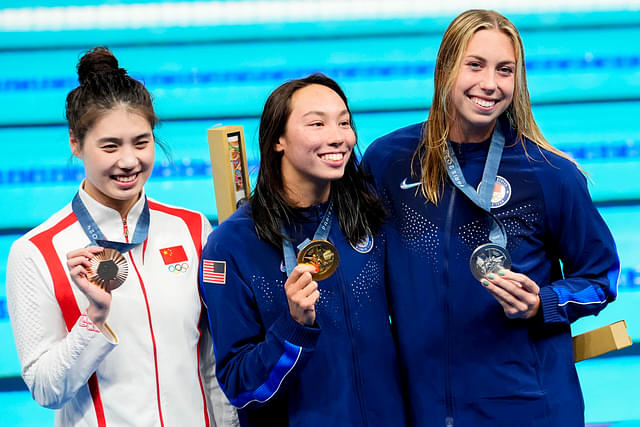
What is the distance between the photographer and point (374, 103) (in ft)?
11.5

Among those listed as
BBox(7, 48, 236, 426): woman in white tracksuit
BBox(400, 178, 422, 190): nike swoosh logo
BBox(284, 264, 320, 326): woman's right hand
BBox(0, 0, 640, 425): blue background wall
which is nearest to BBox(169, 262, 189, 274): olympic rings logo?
BBox(7, 48, 236, 426): woman in white tracksuit

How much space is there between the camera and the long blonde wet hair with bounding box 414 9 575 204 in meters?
1.96

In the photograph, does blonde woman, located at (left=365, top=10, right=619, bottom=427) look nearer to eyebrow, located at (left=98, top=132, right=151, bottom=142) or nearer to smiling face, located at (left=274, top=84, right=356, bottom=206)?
smiling face, located at (left=274, top=84, right=356, bottom=206)

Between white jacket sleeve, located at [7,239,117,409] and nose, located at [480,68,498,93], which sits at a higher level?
nose, located at [480,68,498,93]

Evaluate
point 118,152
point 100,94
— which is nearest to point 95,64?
point 100,94

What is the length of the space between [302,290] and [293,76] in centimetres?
200

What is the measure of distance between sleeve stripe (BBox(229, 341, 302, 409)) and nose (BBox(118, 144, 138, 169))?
51cm

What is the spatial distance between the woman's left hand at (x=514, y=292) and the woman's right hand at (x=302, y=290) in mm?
391

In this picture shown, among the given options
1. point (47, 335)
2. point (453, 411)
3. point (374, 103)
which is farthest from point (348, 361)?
point (374, 103)

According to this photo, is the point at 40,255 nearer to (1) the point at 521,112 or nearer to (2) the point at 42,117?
(1) the point at 521,112

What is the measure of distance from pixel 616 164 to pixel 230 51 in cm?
170

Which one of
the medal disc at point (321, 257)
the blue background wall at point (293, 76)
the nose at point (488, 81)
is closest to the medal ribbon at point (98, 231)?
the medal disc at point (321, 257)

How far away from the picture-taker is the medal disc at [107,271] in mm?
1669

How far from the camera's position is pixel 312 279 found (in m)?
1.71
